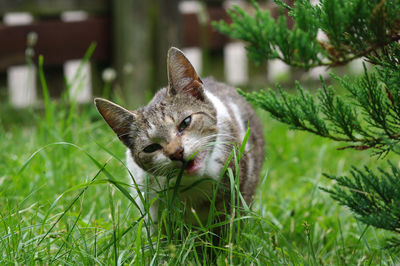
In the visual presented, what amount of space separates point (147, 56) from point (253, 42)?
2746 millimetres

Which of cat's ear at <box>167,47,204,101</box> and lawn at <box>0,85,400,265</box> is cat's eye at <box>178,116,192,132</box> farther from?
lawn at <box>0,85,400,265</box>

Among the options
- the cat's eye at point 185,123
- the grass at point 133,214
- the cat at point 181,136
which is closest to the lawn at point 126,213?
the grass at point 133,214

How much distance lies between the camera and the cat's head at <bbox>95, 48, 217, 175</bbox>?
2.06 m

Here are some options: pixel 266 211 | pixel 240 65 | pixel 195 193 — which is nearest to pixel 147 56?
pixel 240 65

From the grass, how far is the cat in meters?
0.11

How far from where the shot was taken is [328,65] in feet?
7.02

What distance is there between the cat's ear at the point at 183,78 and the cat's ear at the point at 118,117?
224mm

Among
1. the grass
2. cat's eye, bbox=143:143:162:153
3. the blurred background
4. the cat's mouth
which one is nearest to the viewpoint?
the grass

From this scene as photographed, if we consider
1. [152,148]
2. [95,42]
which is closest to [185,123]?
[152,148]

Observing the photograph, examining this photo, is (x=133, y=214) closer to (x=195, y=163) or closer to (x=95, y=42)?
(x=195, y=163)

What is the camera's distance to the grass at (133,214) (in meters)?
1.93

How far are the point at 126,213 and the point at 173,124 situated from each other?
0.42m

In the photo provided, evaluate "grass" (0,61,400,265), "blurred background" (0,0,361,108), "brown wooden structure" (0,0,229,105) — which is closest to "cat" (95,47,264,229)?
"grass" (0,61,400,265)

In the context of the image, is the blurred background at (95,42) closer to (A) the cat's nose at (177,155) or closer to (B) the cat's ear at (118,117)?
(B) the cat's ear at (118,117)
